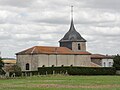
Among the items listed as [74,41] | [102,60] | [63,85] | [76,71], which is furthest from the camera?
[102,60]

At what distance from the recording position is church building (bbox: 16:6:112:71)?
102 metres

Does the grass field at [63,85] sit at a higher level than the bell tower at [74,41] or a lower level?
lower

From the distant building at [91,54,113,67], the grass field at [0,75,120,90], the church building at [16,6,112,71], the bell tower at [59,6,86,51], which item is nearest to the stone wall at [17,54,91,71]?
the church building at [16,6,112,71]

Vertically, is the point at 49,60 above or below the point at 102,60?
below

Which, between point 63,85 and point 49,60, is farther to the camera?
point 49,60

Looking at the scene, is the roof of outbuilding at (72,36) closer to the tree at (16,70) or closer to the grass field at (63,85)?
the tree at (16,70)

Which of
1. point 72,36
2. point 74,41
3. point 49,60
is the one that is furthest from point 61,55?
point 72,36

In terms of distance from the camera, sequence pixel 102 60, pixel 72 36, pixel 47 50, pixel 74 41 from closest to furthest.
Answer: pixel 47 50 < pixel 74 41 < pixel 72 36 < pixel 102 60

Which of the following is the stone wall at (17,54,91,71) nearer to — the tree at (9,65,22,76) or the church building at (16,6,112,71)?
the church building at (16,6,112,71)

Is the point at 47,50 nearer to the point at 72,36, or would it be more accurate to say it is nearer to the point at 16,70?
the point at 72,36

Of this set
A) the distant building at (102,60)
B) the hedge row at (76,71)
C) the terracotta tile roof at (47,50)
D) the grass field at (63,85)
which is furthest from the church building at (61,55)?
the grass field at (63,85)

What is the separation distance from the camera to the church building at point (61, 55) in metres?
102

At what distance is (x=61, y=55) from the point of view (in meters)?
107

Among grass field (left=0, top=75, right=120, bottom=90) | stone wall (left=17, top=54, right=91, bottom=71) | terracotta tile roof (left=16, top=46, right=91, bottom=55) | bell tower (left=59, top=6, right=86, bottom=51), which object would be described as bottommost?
grass field (left=0, top=75, right=120, bottom=90)
